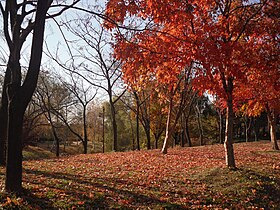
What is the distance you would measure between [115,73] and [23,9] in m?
14.8

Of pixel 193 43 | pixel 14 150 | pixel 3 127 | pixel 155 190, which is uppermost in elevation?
pixel 193 43

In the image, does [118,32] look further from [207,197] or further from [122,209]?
[207,197]

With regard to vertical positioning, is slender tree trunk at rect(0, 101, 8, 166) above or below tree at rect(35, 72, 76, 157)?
below

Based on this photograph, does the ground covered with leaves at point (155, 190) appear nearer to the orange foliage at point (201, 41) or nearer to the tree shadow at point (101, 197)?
the tree shadow at point (101, 197)

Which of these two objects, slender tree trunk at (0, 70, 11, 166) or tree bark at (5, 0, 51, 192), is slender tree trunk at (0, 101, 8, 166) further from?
tree bark at (5, 0, 51, 192)

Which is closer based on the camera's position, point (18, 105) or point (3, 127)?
point (18, 105)

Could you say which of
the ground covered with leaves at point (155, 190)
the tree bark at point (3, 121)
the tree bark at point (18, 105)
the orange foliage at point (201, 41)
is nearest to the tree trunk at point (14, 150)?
the tree bark at point (18, 105)

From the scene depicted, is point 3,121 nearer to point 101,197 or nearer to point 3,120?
point 3,120

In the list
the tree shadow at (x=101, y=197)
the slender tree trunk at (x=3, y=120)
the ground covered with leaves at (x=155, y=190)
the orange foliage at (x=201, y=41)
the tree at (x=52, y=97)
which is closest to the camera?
the tree shadow at (x=101, y=197)

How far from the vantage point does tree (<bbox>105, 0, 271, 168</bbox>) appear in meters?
7.61

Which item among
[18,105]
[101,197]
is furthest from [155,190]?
[18,105]

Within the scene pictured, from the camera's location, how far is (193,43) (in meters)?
8.20

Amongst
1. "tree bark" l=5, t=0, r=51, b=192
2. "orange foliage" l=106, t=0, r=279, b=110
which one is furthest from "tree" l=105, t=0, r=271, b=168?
"tree bark" l=5, t=0, r=51, b=192

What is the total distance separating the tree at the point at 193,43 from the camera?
7.61 m
